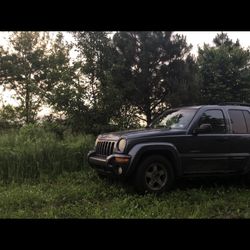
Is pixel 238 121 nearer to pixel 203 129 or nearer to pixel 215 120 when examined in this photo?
pixel 215 120

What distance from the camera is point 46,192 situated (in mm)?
8188

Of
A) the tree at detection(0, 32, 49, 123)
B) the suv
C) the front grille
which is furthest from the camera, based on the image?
the tree at detection(0, 32, 49, 123)

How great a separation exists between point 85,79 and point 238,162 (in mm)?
8426

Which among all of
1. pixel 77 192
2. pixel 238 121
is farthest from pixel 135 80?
pixel 77 192

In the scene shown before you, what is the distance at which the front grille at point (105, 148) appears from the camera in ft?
27.2

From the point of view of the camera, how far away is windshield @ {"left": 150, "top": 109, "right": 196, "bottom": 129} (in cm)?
853

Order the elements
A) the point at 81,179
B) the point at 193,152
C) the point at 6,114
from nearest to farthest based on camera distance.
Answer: the point at 193,152 < the point at 81,179 < the point at 6,114

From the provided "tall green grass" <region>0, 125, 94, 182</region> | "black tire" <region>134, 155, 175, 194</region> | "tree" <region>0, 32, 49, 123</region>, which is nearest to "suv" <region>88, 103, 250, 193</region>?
"black tire" <region>134, 155, 175, 194</region>

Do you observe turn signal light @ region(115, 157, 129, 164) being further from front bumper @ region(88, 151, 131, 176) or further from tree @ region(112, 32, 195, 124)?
tree @ region(112, 32, 195, 124)

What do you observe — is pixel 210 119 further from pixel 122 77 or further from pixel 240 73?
pixel 240 73

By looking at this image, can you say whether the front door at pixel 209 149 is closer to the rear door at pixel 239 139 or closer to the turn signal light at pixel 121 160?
the rear door at pixel 239 139

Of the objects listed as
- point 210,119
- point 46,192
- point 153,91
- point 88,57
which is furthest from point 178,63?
point 46,192

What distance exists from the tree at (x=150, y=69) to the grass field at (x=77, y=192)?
5.52m

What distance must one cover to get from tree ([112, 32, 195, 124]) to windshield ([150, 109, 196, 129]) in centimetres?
677
